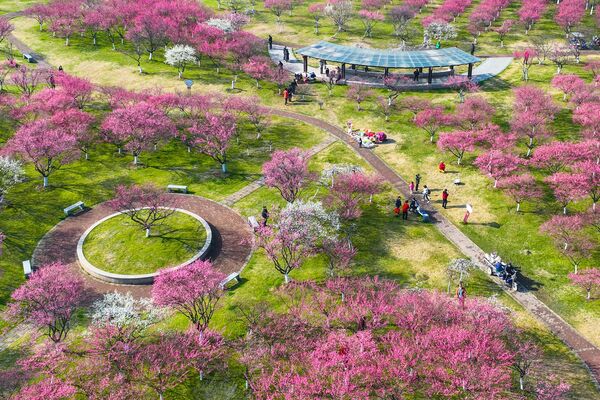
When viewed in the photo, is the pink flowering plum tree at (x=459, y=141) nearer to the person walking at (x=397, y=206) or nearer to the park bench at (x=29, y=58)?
the person walking at (x=397, y=206)

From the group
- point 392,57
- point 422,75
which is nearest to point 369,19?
point 392,57

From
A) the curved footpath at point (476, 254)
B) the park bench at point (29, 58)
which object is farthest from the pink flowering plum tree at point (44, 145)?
the park bench at point (29, 58)

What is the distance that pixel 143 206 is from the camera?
5022cm

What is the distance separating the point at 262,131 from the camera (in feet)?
240

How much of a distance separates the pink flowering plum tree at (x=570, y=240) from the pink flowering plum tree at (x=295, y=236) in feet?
68.6

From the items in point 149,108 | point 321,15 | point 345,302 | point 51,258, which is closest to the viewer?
point 345,302

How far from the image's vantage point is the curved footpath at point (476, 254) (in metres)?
37.8

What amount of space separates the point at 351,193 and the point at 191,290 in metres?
22.1

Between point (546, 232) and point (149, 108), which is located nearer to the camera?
point (546, 232)

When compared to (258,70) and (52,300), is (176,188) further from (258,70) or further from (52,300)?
(258,70)

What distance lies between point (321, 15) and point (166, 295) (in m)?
104

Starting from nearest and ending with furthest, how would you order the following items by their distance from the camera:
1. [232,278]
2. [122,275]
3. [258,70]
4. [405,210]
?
[232,278] → [122,275] → [405,210] → [258,70]

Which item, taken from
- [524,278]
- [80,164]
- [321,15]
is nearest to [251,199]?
[80,164]

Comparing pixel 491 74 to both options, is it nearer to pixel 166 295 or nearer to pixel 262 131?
pixel 262 131
